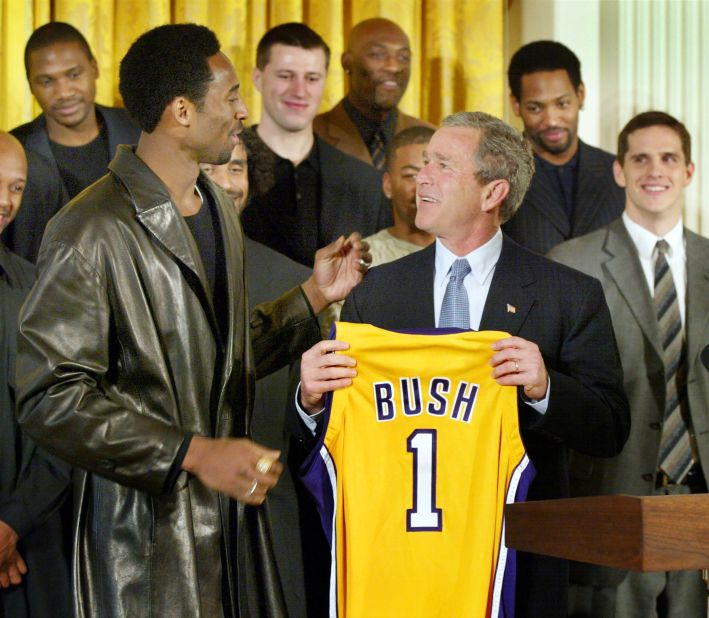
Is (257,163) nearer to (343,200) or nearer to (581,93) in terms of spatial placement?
(343,200)

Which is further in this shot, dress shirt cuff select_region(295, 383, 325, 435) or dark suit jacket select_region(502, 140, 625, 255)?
dark suit jacket select_region(502, 140, 625, 255)

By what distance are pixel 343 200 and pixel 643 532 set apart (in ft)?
7.26

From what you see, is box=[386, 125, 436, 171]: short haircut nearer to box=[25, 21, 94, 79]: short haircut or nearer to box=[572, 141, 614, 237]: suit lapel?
box=[572, 141, 614, 237]: suit lapel

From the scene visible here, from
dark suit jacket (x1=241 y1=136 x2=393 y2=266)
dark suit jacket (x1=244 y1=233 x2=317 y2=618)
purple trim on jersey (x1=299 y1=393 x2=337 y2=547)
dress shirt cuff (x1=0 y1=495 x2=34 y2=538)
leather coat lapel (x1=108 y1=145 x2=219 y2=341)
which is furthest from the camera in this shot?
dark suit jacket (x1=241 y1=136 x2=393 y2=266)

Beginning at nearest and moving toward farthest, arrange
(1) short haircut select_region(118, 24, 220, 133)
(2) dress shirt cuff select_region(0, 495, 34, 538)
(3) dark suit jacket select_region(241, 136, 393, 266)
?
(1) short haircut select_region(118, 24, 220, 133)
(2) dress shirt cuff select_region(0, 495, 34, 538)
(3) dark suit jacket select_region(241, 136, 393, 266)

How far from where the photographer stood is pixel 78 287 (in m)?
2.19

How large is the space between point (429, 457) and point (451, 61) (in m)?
1.75

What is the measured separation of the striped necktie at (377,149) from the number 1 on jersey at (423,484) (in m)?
1.36

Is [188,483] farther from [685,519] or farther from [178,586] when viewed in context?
[685,519]

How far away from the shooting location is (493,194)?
270 cm

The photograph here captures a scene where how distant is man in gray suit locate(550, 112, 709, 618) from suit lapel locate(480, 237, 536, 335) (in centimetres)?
87

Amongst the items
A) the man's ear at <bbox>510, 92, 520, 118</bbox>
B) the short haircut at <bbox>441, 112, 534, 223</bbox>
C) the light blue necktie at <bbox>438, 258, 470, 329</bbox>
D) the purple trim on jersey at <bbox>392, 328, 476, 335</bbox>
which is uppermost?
the man's ear at <bbox>510, 92, 520, 118</bbox>

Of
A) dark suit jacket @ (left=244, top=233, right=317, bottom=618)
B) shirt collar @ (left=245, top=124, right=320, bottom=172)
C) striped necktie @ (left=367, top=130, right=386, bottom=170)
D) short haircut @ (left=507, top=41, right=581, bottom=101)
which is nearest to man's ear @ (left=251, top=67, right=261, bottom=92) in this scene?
shirt collar @ (left=245, top=124, right=320, bottom=172)

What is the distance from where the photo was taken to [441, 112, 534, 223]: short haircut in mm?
2703
